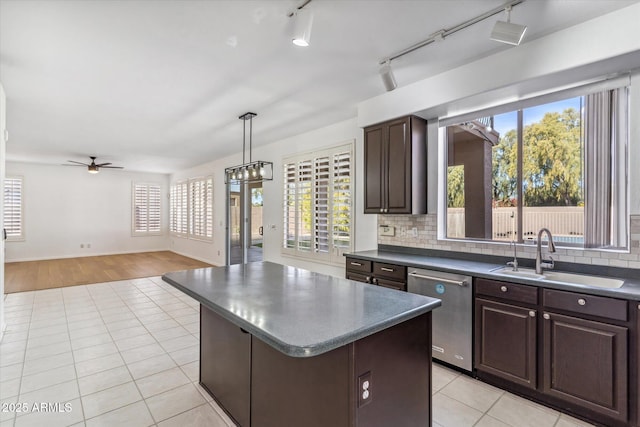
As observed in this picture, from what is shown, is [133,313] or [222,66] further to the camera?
[133,313]

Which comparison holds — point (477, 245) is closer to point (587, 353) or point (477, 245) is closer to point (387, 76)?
point (587, 353)

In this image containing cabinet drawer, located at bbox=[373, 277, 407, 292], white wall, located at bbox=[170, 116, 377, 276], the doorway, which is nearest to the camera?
cabinet drawer, located at bbox=[373, 277, 407, 292]

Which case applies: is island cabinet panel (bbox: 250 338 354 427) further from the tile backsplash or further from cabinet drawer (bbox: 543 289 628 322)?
the tile backsplash

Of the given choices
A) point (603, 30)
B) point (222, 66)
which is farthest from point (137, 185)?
point (603, 30)

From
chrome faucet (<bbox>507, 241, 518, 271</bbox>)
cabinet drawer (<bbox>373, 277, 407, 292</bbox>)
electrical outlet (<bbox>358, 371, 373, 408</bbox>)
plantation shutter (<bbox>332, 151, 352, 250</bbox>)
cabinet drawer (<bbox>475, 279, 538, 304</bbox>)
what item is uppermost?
plantation shutter (<bbox>332, 151, 352, 250</bbox>)

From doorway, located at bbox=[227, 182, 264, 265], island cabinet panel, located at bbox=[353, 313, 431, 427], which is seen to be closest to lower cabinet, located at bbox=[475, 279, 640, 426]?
island cabinet panel, located at bbox=[353, 313, 431, 427]

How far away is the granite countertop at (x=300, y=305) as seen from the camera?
1.22m

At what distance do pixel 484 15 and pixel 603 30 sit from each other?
30.6 inches

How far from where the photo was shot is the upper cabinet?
318 cm

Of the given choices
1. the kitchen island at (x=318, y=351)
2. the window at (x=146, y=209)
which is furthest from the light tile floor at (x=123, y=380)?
the window at (x=146, y=209)

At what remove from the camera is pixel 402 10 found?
6.39ft

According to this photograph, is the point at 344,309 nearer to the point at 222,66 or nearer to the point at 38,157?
the point at 222,66

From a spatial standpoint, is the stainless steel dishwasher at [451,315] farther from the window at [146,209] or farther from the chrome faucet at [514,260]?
the window at [146,209]

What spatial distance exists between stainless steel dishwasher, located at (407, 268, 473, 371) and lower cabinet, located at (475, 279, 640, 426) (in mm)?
76
